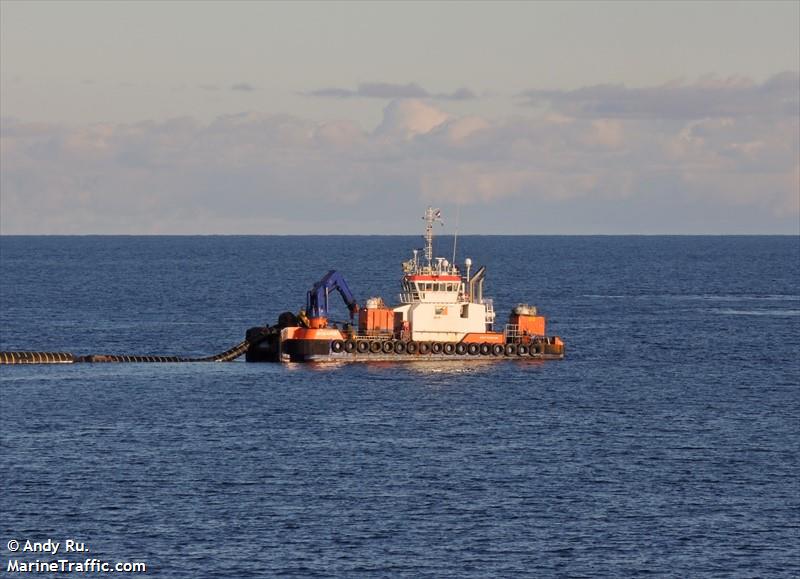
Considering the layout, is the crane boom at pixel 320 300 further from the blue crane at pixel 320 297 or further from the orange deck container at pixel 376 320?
the orange deck container at pixel 376 320

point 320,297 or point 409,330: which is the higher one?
point 320,297

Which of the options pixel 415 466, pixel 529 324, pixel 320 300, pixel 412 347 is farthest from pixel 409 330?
pixel 415 466

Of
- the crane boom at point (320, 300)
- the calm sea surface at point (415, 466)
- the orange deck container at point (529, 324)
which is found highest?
the crane boom at point (320, 300)

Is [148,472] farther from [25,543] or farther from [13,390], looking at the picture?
[13,390]

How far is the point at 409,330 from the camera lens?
108 m

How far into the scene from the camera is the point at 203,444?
7706 centimetres

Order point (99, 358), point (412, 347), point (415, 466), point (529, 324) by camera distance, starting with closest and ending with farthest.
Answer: point (415, 466), point (412, 347), point (99, 358), point (529, 324)

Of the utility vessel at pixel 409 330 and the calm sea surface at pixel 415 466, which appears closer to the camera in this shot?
the calm sea surface at pixel 415 466

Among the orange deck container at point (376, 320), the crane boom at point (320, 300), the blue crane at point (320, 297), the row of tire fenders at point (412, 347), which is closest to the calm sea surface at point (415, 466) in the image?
the row of tire fenders at point (412, 347)

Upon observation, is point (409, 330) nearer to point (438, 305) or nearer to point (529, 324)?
point (438, 305)

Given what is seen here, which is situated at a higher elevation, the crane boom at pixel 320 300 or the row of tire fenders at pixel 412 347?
the crane boom at pixel 320 300

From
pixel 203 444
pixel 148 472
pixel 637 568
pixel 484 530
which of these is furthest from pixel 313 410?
pixel 637 568

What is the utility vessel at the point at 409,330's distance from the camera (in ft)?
350

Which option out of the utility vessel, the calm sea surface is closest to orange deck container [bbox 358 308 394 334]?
the utility vessel
